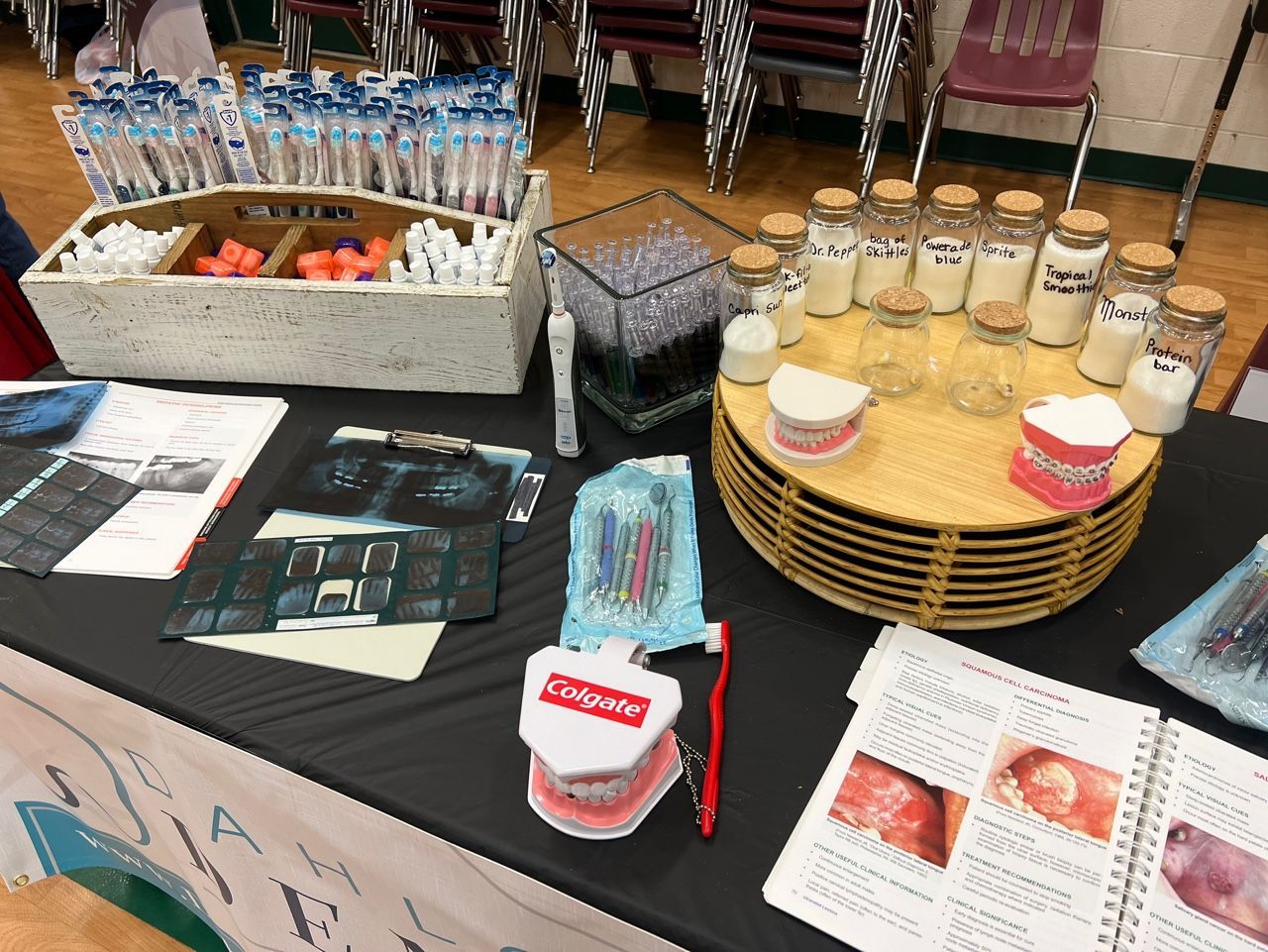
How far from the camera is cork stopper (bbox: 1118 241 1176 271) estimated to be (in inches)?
47.3

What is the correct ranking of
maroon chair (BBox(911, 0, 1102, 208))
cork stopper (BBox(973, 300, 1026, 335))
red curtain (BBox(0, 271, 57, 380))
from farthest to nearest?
maroon chair (BBox(911, 0, 1102, 208))
red curtain (BBox(0, 271, 57, 380))
cork stopper (BBox(973, 300, 1026, 335))

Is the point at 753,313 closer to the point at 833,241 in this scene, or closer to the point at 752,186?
the point at 833,241

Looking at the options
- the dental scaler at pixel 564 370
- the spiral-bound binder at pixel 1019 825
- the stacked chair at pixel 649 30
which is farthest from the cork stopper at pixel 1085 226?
the stacked chair at pixel 649 30

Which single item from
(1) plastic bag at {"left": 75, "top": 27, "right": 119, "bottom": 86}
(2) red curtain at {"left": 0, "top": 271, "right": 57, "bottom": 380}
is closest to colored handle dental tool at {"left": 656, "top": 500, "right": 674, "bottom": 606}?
(2) red curtain at {"left": 0, "top": 271, "right": 57, "bottom": 380}

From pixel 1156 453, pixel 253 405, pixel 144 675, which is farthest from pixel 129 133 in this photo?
pixel 1156 453

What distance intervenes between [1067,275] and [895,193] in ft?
0.89

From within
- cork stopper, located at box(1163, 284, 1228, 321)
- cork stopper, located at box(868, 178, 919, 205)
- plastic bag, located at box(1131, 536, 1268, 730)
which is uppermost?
cork stopper, located at box(868, 178, 919, 205)

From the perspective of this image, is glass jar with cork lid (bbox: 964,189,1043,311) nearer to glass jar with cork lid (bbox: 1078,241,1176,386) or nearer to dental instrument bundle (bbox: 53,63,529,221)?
glass jar with cork lid (bbox: 1078,241,1176,386)

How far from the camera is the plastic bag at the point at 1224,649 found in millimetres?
1080

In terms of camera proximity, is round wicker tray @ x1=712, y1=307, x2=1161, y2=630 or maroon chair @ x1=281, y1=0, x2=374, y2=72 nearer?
round wicker tray @ x1=712, y1=307, x2=1161, y2=630

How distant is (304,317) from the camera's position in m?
1.57

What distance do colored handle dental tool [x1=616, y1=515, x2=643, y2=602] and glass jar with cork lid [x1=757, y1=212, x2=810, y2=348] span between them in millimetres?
351

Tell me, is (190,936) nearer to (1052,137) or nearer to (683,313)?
(683,313)

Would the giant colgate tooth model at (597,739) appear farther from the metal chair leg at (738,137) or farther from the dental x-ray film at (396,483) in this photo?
the metal chair leg at (738,137)
